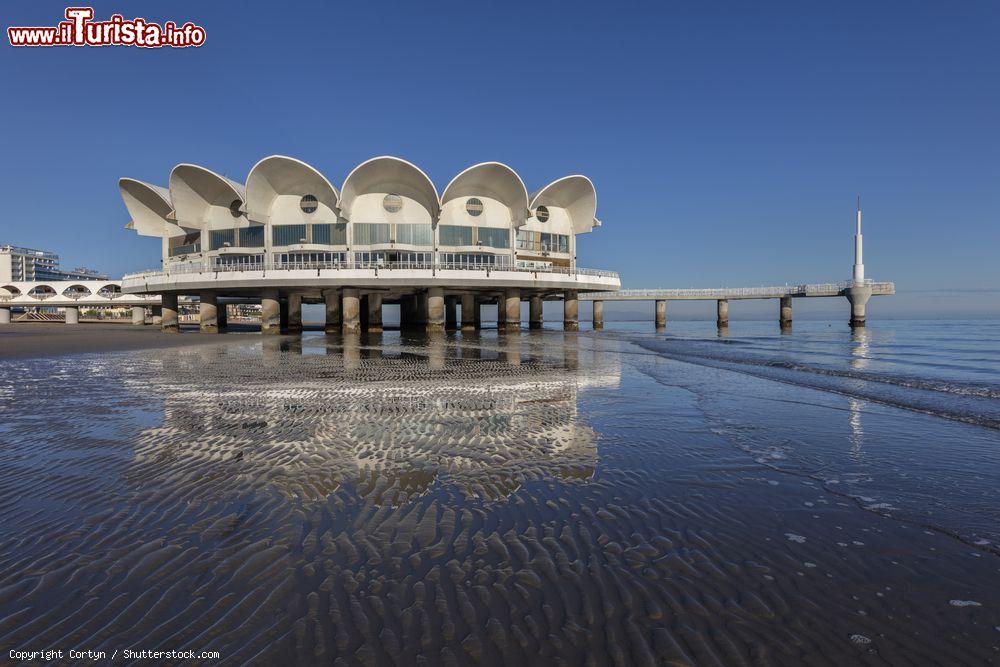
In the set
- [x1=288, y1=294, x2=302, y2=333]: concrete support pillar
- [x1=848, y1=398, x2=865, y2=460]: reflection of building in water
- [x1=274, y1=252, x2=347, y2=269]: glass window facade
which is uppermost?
[x1=274, y1=252, x2=347, y2=269]: glass window facade

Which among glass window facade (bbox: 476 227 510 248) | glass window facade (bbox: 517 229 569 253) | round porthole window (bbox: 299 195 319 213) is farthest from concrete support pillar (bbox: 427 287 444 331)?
round porthole window (bbox: 299 195 319 213)

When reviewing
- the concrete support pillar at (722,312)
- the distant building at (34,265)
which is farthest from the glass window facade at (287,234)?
the distant building at (34,265)

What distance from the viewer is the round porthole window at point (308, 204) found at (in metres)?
44.4

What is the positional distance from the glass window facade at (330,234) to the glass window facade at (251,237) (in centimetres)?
543

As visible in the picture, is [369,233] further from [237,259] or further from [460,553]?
[460,553]

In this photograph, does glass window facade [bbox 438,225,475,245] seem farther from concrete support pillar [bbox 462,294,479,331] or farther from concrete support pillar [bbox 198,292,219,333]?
concrete support pillar [bbox 198,292,219,333]

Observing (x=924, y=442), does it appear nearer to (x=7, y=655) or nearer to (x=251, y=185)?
(x=7, y=655)

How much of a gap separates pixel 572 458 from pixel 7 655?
209 inches

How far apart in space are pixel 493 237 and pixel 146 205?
3670 cm

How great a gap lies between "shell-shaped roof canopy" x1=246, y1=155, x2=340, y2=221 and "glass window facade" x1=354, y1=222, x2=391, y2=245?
2.79 m

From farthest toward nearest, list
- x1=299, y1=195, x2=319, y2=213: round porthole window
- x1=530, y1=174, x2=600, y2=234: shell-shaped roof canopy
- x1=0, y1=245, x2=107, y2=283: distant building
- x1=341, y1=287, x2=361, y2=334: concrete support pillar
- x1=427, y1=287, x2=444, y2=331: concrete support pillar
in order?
x1=0, y1=245, x2=107, y2=283: distant building
x1=530, y1=174, x2=600, y2=234: shell-shaped roof canopy
x1=299, y1=195, x2=319, y2=213: round porthole window
x1=427, y1=287, x2=444, y2=331: concrete support pillar
x1=341, y1=287, x2=361, y2=334: concrete support pillar

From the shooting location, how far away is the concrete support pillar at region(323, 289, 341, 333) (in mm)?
48494

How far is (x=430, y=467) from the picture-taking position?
605cm

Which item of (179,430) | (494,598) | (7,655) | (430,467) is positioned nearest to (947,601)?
(494,598)
